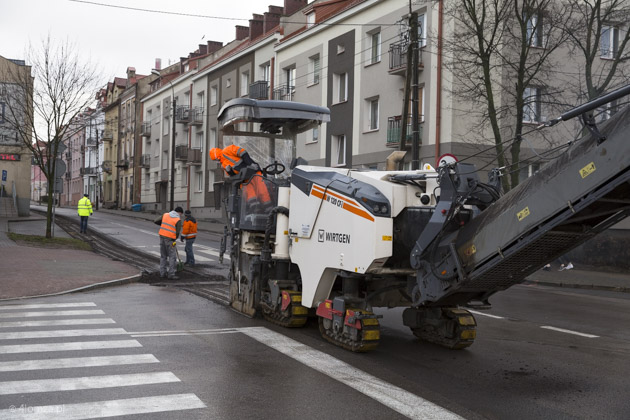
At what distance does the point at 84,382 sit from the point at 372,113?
2295cm

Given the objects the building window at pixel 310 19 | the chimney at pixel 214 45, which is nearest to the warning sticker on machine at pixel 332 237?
the building window at pixel 310 19

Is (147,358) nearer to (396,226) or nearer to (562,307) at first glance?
(396,226)

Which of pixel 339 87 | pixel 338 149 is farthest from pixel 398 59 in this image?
pixel 338 149

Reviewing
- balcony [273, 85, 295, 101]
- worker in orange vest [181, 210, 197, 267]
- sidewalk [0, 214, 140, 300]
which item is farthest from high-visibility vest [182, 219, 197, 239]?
balcony [273, 85, 295, 101]

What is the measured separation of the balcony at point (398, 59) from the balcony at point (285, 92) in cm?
957

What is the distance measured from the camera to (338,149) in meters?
29.8

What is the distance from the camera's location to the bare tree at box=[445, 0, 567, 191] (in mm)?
18391

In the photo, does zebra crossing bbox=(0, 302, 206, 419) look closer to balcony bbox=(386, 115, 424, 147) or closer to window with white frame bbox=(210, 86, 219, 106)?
balcony bbox=(386, 115, 424, 147)

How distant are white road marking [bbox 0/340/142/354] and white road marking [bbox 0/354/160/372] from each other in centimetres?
51

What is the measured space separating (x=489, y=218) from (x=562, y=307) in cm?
662

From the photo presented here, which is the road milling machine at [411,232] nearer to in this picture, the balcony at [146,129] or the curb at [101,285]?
the curb at [101,285]

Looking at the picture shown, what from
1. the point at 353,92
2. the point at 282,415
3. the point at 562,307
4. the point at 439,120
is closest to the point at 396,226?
the point at 282,415

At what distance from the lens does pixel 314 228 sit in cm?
770

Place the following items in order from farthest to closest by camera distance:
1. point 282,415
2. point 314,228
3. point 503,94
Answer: point 503,94 < point 314,228 < point 282,415
